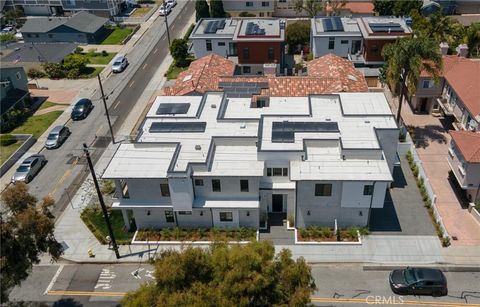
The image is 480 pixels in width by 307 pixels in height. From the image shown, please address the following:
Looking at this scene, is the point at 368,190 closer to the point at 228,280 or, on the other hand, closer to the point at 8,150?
the point at 228,280

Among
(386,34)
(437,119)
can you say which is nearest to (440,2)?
(386,34)

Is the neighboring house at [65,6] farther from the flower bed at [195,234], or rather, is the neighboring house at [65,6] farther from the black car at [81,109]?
the flower bed at [195,234]

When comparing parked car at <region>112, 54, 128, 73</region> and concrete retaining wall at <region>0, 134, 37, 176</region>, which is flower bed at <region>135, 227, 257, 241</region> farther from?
parked car at <region>112, 54, 128, 73</region>

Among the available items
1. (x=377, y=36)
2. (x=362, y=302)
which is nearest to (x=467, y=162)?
(x=362, y=302)

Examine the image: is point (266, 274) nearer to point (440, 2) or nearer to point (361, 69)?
point (361, 69)

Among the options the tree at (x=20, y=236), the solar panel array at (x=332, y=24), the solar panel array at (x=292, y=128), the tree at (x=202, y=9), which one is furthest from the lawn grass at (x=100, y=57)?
the tree at (x=20, y=236)

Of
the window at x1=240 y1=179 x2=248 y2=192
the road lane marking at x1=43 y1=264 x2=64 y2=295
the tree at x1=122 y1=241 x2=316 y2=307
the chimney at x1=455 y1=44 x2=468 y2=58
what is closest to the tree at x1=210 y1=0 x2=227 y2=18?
the chimney at x1=455 y1=44 x2=468 y2=58

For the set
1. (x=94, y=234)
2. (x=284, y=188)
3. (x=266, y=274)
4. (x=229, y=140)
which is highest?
(x=266, y=274)
